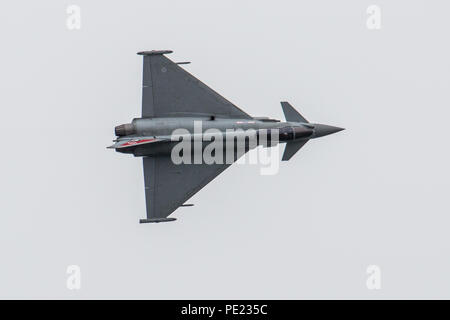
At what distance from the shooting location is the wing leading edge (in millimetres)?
32844

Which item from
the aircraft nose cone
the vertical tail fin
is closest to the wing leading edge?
the vertical tail fin

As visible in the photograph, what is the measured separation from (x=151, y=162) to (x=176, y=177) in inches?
41.5

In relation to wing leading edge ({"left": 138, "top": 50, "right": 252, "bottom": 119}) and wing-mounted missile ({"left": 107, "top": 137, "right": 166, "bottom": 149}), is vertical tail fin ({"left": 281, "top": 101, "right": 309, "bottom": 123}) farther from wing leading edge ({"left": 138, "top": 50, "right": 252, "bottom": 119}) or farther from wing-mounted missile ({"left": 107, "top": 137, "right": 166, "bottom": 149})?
wing-mounted missile ({"left": 107, "top": 137, "right": 166, "bottom": 149})

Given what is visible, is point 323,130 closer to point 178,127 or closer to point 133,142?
point 178,127

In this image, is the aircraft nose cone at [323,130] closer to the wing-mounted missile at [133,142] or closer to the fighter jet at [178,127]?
the fighter jet at [178,127]

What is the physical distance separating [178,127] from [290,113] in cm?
404

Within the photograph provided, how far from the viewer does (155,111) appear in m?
32.8

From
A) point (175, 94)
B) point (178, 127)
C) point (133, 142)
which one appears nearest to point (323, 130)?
point (178, 127)

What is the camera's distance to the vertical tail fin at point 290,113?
108 feet

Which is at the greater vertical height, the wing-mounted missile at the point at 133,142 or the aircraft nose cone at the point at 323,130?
the aircraft nose cone at the point at 323,130

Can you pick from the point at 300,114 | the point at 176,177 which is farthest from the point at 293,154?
the point at 176,177

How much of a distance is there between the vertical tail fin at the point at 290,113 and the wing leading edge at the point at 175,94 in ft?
4.49

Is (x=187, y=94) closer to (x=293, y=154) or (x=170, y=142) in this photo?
(x=170, y=142)

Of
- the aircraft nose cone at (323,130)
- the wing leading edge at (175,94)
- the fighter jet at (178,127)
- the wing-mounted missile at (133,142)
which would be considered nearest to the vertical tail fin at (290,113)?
the fighter jet at (178,127)
